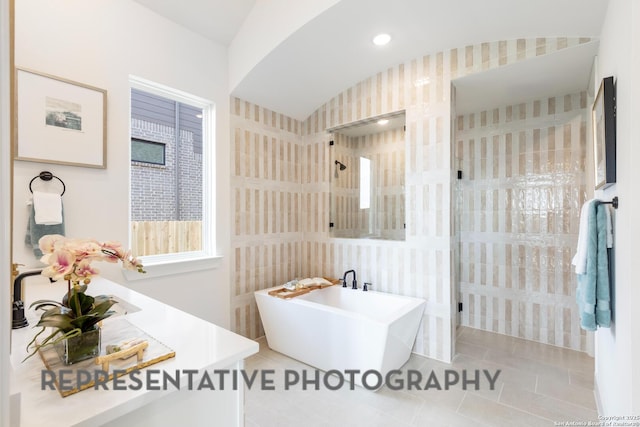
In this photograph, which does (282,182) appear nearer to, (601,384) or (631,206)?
(631,206)

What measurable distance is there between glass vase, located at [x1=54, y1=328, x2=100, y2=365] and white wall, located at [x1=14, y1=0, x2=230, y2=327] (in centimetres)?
138

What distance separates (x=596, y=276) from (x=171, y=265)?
2.87m

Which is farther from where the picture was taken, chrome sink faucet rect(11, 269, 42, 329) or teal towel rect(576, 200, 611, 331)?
teal towel rect(576, 200, 611, 331)

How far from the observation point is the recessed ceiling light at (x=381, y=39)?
2471 millimetres

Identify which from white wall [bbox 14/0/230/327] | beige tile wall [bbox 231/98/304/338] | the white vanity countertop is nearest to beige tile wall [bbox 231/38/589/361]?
beige tile wall [bbox 231/98/304/338]

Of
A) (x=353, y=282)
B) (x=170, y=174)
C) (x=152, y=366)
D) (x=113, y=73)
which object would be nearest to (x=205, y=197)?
(x=170, y=174)

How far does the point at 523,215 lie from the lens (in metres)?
3.18

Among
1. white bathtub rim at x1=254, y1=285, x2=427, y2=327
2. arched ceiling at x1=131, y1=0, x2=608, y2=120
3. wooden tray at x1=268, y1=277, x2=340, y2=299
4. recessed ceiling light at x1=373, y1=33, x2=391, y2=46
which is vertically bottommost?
white bathtub rim at x1=254, y1=285, x2=427, y2=327

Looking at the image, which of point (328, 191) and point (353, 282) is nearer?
point (353, 282)

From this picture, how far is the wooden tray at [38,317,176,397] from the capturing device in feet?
2.58

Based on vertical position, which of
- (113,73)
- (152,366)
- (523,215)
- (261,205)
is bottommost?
(152,366)

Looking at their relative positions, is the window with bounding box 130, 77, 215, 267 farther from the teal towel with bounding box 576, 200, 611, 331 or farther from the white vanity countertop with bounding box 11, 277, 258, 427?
the teal towel with bounding box 576, 200, 611, 331

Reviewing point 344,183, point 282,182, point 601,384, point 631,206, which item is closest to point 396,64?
point 344,183

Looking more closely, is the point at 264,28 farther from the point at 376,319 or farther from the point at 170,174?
the point at 376,319
